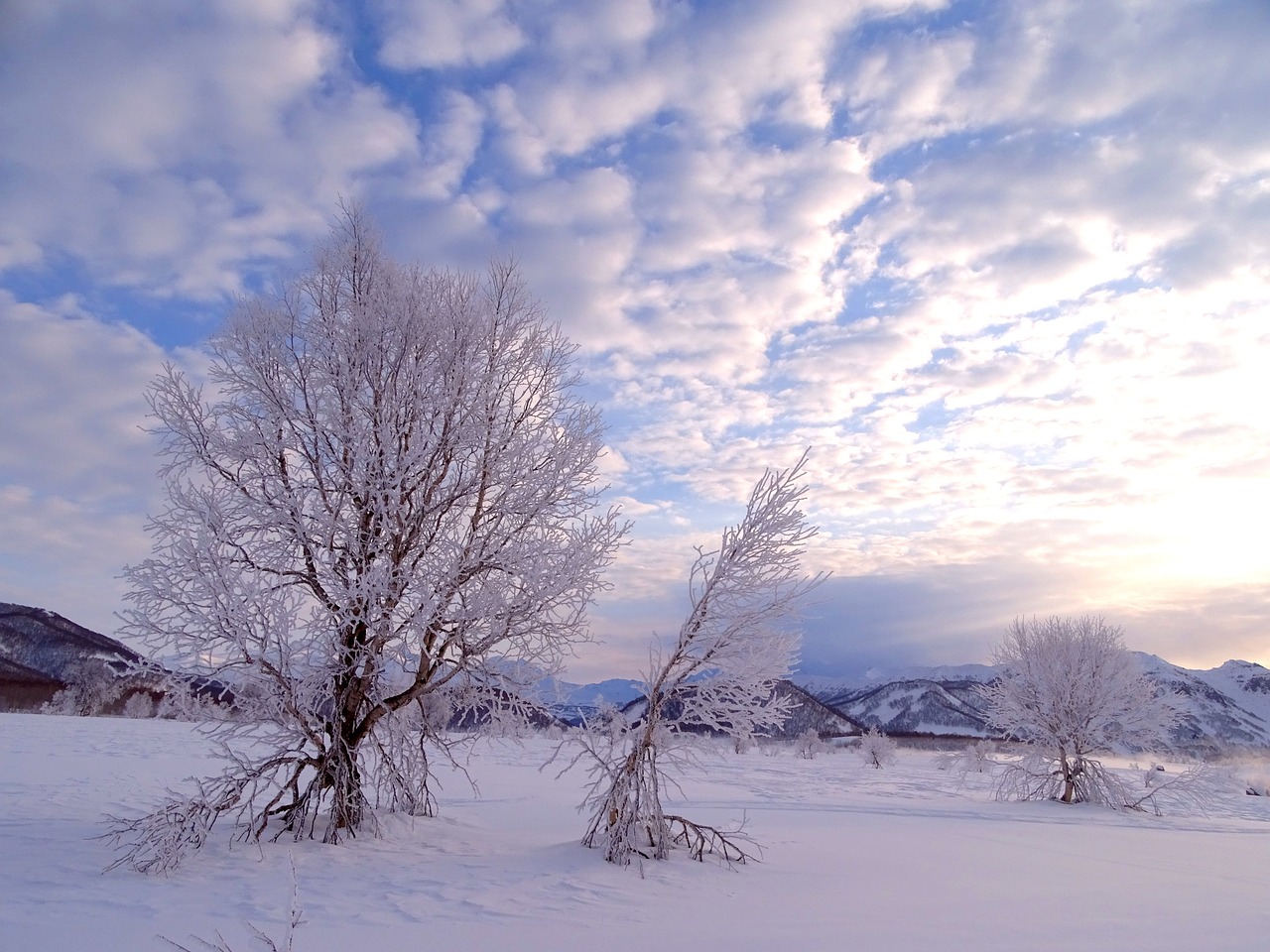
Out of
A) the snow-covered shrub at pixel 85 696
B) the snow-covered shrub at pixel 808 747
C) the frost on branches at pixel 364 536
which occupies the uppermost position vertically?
the frost on branches at pixel 364 536

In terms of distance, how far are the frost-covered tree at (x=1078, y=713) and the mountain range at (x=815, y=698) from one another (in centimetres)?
151

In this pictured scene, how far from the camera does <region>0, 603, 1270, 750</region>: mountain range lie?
1191 centimetres

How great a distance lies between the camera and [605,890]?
24.5 ft

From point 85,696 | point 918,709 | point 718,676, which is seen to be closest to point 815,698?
point 918,709

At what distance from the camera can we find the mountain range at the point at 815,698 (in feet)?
39.1

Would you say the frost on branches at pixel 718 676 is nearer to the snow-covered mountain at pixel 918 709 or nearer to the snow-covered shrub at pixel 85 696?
the snow-covered shrub at pixel 85 696

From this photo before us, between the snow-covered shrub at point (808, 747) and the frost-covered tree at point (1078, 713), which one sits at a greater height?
the frost-covered tree at point (1078, 713)

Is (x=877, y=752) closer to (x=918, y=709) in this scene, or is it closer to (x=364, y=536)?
(x=364, y=536)

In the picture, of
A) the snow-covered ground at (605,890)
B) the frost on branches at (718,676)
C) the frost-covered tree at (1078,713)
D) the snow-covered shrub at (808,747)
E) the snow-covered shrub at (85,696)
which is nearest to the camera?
the snow-covered ground at (605,890)

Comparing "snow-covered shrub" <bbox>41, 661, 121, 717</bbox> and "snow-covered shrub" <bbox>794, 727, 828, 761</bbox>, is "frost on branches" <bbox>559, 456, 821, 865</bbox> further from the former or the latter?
"snow-covered shrub" <bbox>41, 661, 121, 717</bbox>

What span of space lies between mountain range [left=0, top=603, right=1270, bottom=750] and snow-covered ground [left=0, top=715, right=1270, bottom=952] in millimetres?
1929

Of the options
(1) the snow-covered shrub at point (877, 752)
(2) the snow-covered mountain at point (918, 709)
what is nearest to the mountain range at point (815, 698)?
(2) the snow-covered mountain at point (918, 709)

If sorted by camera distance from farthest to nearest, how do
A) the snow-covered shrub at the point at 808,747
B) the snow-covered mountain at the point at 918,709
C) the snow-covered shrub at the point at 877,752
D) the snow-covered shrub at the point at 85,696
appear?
the snow-covered mountain at the point at 918,709, the snow-covered shrub at the point at 85,696, the snow-covered shrub at the point at 808,747, the snow-covered shrub at the point at 877,752

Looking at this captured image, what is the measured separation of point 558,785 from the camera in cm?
2270
